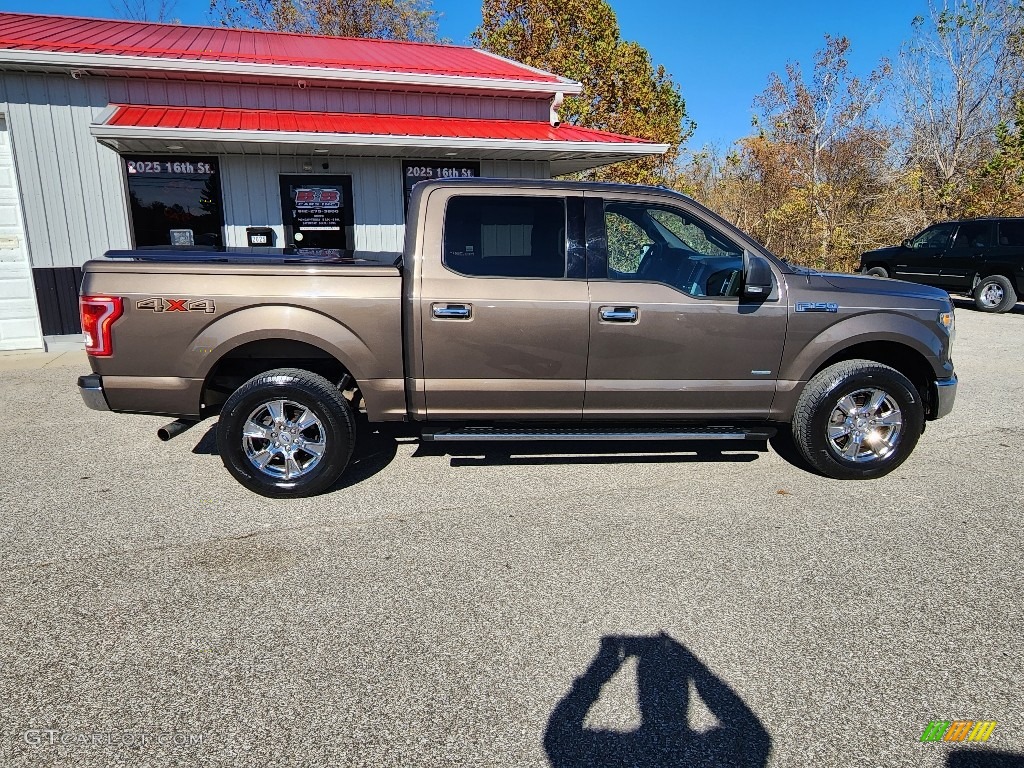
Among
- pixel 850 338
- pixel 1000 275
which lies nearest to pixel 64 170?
pixel 850 338

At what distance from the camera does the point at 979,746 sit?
2225mm

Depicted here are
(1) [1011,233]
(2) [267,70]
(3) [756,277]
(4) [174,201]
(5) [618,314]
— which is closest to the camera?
(3) [756,277]

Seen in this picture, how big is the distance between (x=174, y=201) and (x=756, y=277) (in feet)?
28.1

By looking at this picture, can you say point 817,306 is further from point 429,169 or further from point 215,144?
point 215,144

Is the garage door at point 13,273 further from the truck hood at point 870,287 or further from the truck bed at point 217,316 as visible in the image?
the truck hood at point 870,287

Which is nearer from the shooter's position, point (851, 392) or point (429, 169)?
point (851, 392)

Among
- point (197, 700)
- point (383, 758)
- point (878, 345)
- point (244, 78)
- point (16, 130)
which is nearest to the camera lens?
point (383, 758)

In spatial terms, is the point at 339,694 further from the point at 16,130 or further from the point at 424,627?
the point at 16,130

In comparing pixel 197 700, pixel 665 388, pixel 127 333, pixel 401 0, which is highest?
pixel 401 0

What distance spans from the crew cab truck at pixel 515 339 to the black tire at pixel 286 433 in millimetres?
13

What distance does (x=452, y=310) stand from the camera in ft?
13.5

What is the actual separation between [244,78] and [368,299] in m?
7.26

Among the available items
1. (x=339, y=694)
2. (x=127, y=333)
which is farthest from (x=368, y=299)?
(x=339, y=694)

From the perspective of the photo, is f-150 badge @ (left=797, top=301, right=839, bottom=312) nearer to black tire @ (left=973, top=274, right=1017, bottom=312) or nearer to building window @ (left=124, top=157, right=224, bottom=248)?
building window @ (left=124, top=157, right=224, bottom=248)
